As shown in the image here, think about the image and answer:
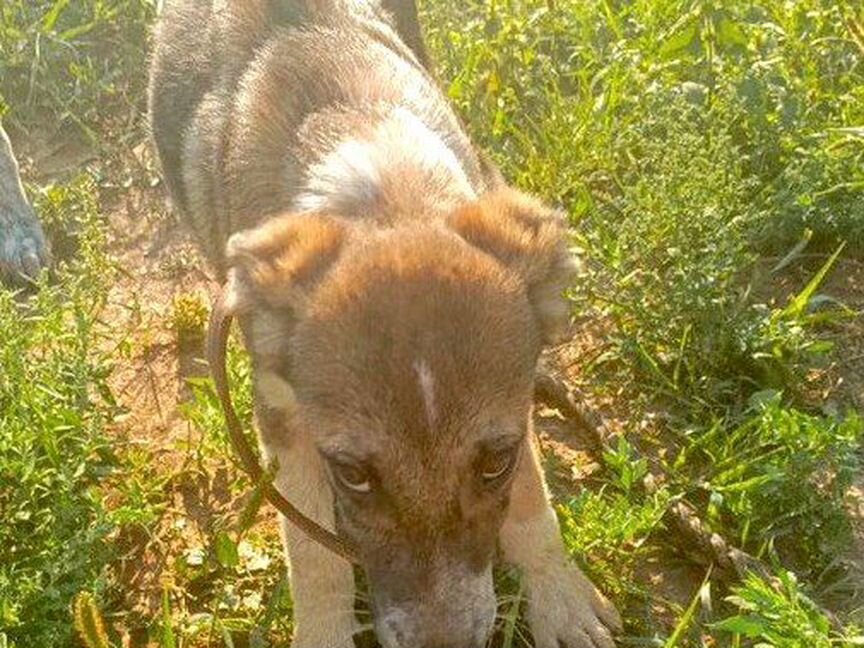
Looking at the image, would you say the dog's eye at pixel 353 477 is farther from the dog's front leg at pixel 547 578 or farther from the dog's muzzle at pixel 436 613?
the dog's front leg at pixel 547 578

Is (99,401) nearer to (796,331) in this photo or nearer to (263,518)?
(263,518)

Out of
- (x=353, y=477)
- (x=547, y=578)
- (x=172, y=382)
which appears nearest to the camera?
(x=353, y=477)

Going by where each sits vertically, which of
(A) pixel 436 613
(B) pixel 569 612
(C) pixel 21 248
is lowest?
(C) pixel 21 248

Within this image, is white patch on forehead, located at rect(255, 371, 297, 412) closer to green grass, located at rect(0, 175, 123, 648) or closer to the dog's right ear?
the dog's right ear

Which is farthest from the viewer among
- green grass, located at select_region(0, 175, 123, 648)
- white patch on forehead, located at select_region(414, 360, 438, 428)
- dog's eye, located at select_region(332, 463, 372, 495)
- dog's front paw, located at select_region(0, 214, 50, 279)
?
dog's front paw, located at select_region(0, 214, 50, 279)

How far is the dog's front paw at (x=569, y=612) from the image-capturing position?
148 inches

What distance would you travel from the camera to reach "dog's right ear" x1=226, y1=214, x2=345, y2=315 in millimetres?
3205

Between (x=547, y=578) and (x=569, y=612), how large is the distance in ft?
0.41

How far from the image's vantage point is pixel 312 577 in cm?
370

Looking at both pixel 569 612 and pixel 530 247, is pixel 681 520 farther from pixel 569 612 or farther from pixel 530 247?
pixel 530 247

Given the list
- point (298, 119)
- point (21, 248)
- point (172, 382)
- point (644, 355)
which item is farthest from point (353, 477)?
point (21, 248)

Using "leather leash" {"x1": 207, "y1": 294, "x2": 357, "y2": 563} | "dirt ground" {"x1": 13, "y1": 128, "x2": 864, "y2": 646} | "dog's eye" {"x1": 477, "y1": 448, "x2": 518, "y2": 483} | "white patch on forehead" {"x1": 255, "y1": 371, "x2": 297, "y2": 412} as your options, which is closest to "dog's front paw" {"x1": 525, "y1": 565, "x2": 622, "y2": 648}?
"dirt ground" {"x1": 13, "y1": 128, "x2": 864, "y2": 646}

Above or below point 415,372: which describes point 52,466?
below

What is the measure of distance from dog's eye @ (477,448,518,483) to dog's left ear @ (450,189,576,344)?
40 cm
